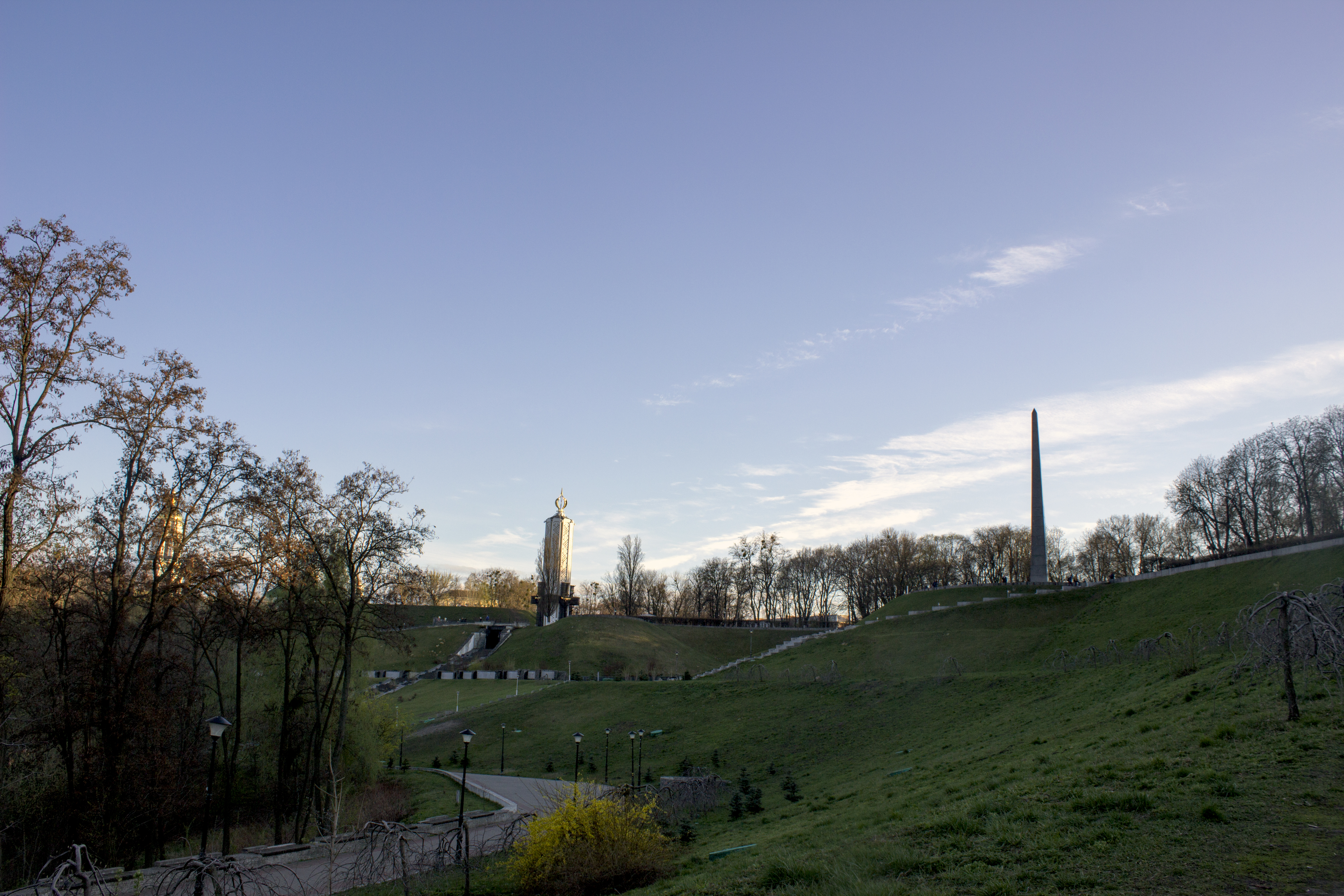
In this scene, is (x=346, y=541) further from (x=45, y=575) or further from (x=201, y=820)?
(x=201, y=820)

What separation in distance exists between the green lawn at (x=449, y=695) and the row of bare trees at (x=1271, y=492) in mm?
58761

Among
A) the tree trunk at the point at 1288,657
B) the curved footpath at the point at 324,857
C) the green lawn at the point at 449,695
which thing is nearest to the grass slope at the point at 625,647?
the green lawn at the point at 449,695

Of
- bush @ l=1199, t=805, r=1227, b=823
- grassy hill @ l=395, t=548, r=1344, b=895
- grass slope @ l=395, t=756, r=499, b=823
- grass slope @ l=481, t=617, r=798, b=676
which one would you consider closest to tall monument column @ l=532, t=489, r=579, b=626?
grass slope @ l=481, t=617, r=798, b=676

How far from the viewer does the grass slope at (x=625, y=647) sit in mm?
68375

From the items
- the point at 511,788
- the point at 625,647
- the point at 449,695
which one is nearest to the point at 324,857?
the point at 511,788

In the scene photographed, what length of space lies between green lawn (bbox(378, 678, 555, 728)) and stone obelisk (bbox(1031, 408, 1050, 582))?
4028 cm

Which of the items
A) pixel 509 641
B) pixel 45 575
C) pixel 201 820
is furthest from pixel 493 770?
pixel 509 641

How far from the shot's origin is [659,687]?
5088 cm

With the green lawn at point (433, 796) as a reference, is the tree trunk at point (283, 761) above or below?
above

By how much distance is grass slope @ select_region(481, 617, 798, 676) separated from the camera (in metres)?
68.4

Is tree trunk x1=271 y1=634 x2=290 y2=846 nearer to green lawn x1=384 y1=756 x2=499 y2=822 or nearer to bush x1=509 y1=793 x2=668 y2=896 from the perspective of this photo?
green lawn x1=384 y1=756 x2=499 y2=822

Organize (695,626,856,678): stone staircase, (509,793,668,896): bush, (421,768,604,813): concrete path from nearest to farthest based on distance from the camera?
(509,793,668,896): bush < (421,768,604,813): concrete path < (695,626,856,678): stone staircase

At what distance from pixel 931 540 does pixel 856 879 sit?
10390 centimetres

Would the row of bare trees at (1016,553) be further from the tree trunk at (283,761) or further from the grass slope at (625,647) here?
the tree trunk at (283,761)
